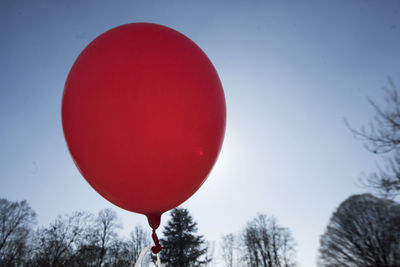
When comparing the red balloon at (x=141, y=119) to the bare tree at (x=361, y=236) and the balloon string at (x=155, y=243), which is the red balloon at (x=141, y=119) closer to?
the balloon string at (x=155, y=243)

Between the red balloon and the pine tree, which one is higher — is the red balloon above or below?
below

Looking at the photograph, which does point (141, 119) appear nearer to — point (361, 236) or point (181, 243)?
point (361, 236)

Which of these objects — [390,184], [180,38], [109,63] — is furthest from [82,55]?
[390,184]

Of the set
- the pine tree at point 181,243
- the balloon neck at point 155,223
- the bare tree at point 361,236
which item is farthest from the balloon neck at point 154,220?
the pine tree at point 181,243

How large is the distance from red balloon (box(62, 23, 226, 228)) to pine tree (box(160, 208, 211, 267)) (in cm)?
2597

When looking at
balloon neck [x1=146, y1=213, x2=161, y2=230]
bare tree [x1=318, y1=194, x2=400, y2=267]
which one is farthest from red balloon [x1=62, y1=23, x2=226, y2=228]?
bare tree [x1=318, y1=194, x2=400, y2=267]

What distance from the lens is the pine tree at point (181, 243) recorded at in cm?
2456

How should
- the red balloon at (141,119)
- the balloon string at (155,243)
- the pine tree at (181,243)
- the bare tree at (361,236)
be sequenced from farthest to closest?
the pine tree at (181,243)
the bare tree at (361,236)
the balloon string at (155,243)
the red balloon at (141,119)

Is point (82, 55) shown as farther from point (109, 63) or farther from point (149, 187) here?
point (149, 187)

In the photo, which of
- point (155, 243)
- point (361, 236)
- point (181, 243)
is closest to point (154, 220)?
point (155, 243)

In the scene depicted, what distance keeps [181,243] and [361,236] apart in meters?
17.9

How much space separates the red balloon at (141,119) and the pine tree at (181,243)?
2597cm

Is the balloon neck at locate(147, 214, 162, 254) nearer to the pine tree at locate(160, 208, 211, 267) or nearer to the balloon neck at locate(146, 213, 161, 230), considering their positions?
the balloon neck at locate(146, 213, 161, 230)

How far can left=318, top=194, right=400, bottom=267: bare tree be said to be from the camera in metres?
13.0
